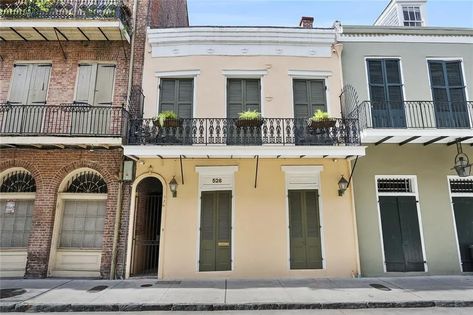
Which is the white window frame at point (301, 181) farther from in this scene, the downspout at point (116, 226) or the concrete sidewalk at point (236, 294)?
the downspout at point (116, 226)

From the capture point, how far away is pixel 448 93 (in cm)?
1005

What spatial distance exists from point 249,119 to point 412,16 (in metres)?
8.09

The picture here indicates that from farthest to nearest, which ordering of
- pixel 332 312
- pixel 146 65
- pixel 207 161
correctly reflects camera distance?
pixel 146 65, pixel 207 161, pixel 332 312

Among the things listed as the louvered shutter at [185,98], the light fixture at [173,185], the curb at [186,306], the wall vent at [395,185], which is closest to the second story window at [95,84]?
the louvered shutter at [185,98]

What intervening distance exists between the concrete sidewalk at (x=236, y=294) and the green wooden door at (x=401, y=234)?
59 centimetres

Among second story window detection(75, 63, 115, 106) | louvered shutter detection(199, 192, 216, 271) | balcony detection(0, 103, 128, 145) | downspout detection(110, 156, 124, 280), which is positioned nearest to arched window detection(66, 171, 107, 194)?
downspout detection(110, 156, 124, 280)

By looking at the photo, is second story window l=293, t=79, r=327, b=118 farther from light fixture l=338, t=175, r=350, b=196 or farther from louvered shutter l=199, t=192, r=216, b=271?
louvered shutter l=199, t=192, r=216, b=271

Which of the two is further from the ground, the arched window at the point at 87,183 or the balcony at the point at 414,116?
the balcony at the point at 414,116

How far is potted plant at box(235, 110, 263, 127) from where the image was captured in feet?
29.8

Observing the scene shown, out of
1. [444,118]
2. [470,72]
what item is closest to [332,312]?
[444,118]

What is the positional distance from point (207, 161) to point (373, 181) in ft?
17.1

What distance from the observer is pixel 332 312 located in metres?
6.08

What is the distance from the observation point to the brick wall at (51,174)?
8.88 m

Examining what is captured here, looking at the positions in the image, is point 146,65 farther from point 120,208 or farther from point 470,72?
Answer: point 470,72
